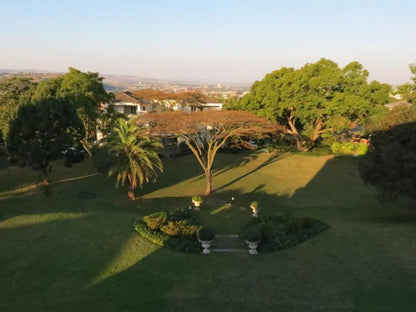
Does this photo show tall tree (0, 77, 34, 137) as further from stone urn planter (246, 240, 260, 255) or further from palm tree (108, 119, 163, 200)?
stone urn planter (246, 240, 260, 255)

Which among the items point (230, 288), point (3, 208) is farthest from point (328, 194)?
point (3, 208)

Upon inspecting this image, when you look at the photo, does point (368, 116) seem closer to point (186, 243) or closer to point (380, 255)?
point (380, 255)

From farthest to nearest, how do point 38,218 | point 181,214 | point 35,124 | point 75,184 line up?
point 75,184, point 35,124, point 181,214, point 38,218

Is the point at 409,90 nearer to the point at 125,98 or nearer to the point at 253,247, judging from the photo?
the point at 253,247

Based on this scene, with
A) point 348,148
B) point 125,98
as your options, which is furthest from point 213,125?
point 125,98

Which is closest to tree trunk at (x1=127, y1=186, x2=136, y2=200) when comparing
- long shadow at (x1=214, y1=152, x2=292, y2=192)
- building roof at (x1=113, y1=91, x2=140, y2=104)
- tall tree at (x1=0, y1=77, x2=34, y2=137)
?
long shadow at (x1=214, y1=152, x2=292, y2=192)

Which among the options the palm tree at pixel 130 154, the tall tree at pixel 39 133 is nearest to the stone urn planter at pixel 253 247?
the palm tree at pixel 130 154
